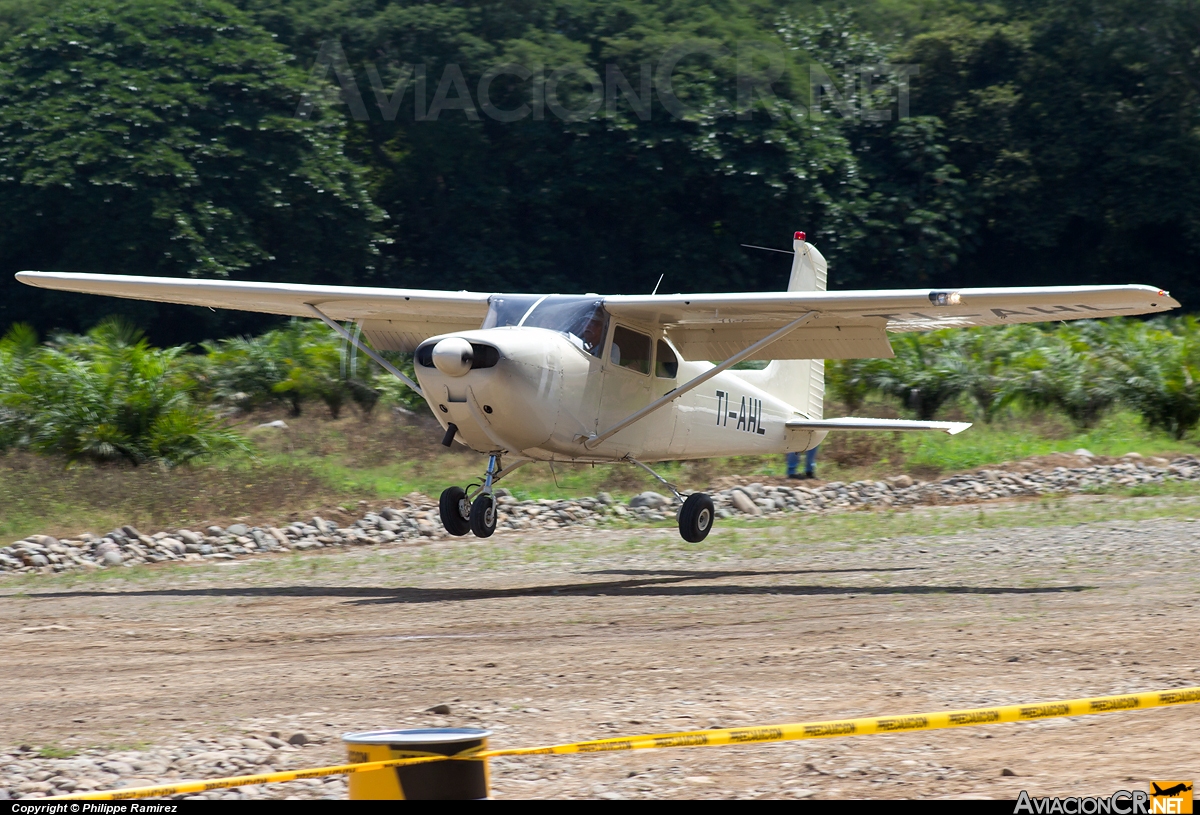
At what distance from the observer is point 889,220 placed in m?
43.8

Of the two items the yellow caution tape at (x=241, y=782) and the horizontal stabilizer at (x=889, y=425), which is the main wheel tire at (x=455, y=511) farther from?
the yellow caution tape at (x=241, y=782)

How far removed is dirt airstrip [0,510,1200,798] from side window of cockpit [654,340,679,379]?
2186 mm

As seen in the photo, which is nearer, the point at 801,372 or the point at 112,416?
the point at 801,372

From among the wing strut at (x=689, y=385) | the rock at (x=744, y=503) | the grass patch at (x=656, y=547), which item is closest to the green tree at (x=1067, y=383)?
the grass patch at (x=656, y=547)

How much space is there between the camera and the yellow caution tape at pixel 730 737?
14.4ft

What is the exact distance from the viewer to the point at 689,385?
14219mm

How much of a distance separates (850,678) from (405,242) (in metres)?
39.1

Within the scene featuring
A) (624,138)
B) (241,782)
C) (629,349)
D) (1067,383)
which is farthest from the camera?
(624,138)

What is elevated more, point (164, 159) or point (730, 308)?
point (164, 159)

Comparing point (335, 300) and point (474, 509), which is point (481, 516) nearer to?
point (474, 509)

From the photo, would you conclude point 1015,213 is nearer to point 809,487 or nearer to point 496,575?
point 809,487

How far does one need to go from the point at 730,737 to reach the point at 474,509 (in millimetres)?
7918

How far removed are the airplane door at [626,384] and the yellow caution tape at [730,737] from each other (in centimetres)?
811

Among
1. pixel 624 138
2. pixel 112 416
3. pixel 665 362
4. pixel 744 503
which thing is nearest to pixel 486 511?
pixel 665 362
